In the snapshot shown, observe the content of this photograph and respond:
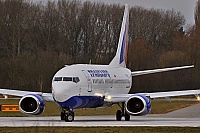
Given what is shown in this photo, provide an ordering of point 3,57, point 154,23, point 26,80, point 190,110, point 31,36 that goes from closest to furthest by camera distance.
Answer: point 190,110
point 26,80
point 3,57
point 31,36
point 154,23

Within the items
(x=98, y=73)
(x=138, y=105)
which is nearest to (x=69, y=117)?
(x=138, y=105)

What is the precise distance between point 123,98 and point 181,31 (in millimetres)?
93517

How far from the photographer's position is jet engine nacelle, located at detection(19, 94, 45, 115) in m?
42.9

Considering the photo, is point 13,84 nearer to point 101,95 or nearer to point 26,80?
point 26,80

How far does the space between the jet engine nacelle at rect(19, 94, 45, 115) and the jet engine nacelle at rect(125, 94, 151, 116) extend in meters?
4.96

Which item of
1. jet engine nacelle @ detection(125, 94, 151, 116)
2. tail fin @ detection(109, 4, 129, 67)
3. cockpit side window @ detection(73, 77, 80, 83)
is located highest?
tail fin @ detection(109, 4, 129, 67)

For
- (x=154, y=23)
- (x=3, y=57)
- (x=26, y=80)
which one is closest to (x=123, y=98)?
(x=26, y=80)

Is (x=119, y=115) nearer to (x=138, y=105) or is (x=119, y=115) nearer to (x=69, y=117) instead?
(x=138, y=105)

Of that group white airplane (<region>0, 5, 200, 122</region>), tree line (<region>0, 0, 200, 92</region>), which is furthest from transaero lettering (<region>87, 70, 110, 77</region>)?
tree line (<region>0, 0, 200, 92</region>)

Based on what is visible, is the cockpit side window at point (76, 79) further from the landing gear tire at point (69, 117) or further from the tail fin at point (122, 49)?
the tail fin at point (122, 49)

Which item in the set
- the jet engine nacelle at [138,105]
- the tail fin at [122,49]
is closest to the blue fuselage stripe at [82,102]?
the jet engine nacelle at [138,105]

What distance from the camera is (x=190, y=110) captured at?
5925 cm

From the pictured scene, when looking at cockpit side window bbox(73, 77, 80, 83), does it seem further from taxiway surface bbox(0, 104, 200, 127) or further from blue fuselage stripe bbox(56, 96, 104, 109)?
taxiway surface bbox(0, 104, 200, 127)

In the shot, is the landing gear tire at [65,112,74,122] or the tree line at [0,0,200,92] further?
the tree line at [0,0,200,92]
